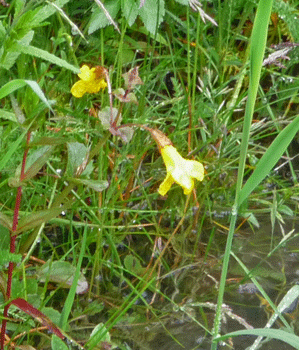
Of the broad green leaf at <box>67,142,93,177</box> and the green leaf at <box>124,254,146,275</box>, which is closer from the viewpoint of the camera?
the broad green leaf at <box>67,142,93,177</box>

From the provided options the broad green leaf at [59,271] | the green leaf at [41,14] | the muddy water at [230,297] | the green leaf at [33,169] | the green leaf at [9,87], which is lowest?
the muddy water at [230,297]

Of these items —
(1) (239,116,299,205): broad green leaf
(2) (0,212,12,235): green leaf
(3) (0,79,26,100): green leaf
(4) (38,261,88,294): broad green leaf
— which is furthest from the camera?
(4) (38,261,88,294): broad green leaf

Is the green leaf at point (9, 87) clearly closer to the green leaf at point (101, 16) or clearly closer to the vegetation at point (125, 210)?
the vegetation at point (125, 210)

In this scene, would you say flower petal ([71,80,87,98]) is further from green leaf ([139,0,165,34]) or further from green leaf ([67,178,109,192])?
green leaf ([139,0,165,34])

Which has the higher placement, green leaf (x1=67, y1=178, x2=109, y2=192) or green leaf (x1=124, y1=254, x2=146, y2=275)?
green leaf (x1=67, y1=178, x2=109, y2=192)

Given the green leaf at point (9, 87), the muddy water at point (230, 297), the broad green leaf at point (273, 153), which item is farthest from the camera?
the muddy water at point (230, 297)

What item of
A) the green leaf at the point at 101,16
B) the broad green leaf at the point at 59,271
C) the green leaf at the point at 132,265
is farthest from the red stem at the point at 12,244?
the green leaf at the point at 101,16

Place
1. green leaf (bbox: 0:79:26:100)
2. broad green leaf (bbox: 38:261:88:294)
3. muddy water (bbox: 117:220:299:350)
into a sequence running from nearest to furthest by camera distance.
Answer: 1. green leaf (bbox: 0:79:26:100)
2. broad green leaf (bbox: 38:261:88:294)
3. muddy water (bbox: 117:220:299:350)

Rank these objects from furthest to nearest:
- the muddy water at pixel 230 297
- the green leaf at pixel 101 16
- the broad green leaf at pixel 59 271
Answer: the green leaf at pixel 101 16 → the muddy water at pixel 230 297 → the broad green leaf at pixel 59 271

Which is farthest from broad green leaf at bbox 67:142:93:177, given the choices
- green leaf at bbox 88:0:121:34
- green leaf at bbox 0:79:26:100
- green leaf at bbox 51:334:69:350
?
green leaf at bbox 88:0:121:34
